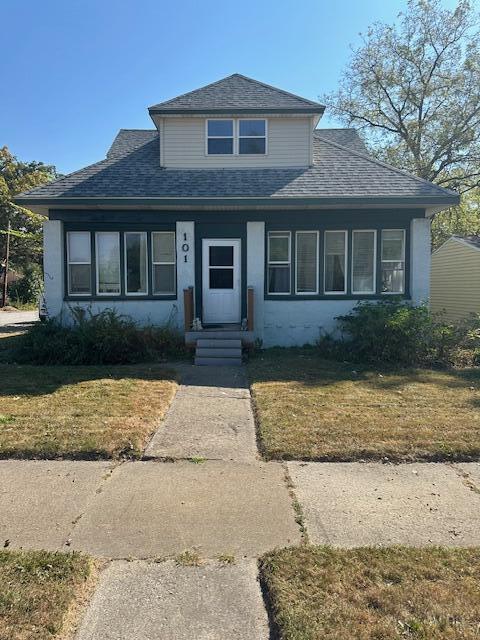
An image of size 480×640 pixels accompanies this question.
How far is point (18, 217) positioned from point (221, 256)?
27.3m

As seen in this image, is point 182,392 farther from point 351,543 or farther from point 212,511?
point 351,543

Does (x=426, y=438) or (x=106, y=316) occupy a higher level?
(x=106, y=316)

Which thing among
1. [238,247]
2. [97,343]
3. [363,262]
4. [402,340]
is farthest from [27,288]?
[402,340]

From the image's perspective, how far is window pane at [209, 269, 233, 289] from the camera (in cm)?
1198

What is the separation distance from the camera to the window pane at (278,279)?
12.0 m

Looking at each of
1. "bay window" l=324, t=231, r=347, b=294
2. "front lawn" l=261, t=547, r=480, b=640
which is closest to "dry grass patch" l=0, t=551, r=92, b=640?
"front lawn" l=261, t=547, r=480, b=640

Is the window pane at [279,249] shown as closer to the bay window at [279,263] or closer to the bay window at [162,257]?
the bay window at [279,263]

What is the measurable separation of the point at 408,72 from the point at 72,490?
26.3m

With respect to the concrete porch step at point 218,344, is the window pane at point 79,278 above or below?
above

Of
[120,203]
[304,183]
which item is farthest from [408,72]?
[120,203]

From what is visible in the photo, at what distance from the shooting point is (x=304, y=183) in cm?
1160

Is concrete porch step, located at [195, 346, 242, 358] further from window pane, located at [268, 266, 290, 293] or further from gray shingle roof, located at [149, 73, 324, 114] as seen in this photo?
gray shingle roof, located at [149, 73, 324, 114]

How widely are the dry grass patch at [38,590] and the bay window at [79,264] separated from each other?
9422 mm

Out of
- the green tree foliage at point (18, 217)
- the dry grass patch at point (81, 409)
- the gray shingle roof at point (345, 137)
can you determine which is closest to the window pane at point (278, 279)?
the dry grass patch at point (81, 409)
